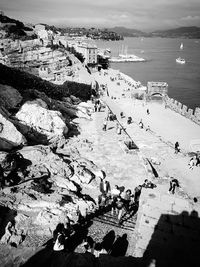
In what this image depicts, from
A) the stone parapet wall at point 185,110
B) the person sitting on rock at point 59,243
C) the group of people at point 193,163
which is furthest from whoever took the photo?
the stone parapet wall at point 185,110

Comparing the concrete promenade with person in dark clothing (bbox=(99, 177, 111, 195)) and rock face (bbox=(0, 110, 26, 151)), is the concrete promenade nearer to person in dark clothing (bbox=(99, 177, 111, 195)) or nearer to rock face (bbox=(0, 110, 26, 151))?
A: person in dark clothing (bbox=(99, 177, 111, 195))

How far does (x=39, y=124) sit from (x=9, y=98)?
3.98m

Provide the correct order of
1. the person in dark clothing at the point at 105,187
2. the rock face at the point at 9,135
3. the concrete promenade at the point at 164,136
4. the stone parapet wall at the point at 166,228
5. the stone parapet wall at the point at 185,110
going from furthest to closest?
the stone parapet wall at the point at 185,110, the concrete promenade at the point at 164,136, the rock face at the point at 9,135, the person in dark clothing at the point at 105,187, the stone parapet wall at the point at 166,228

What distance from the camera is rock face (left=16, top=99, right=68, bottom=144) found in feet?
57.0

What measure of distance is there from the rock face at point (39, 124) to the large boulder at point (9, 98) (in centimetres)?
136

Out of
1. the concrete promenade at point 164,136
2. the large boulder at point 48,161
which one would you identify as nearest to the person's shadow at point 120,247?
the concrete promenade at point 164,136

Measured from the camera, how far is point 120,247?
9469 millimetres

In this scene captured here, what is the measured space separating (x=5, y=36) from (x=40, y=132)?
184 ft

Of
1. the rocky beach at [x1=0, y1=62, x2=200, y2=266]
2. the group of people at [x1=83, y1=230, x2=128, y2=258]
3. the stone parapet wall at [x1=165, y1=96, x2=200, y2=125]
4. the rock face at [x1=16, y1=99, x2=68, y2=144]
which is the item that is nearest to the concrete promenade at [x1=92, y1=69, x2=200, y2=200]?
the rocky beach at [x1=0, y1=62, x2=200, y2=266]

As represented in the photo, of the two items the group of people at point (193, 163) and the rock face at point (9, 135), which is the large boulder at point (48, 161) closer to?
the rock face at point (9, 135)

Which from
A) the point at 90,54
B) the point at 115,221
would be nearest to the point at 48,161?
the point at 115,221

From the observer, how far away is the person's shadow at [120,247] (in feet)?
30.2

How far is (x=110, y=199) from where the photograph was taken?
1209 cm

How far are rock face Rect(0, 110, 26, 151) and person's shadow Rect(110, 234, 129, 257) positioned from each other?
8.66 metres
